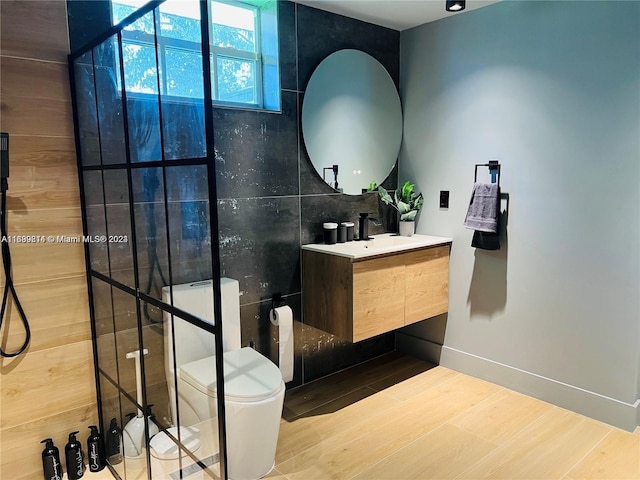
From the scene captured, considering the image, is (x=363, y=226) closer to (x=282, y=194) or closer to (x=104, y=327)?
(x=282, y=194)

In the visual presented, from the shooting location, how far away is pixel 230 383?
200 cm

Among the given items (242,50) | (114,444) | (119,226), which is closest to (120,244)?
(119,226)

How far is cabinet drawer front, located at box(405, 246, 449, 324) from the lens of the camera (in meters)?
2.91

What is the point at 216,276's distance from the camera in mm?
1432

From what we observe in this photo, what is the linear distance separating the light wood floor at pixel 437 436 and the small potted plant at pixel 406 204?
1.02 m

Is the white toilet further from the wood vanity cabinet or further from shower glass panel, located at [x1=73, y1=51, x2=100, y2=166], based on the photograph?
shower glass panel, located at [x1=73, y1=51, x2=100, y2=166]

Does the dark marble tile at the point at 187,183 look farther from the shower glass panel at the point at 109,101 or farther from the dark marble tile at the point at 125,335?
the dark marble tile at the point at 125,335

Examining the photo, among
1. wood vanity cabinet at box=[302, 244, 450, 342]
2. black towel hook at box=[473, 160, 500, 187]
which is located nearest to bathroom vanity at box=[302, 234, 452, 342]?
wood vanity cabinet at box=[302, 244, 450, 342]

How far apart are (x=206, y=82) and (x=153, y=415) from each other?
128 cm

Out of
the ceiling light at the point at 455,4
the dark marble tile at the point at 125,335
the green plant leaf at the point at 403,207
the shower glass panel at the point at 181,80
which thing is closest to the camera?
the shower glass panel at the point at 181,80

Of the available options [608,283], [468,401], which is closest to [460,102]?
[608,283]

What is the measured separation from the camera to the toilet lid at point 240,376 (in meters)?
1.58

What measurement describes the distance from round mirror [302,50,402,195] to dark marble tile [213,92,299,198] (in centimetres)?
14

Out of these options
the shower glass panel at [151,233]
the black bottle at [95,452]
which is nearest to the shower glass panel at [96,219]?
the shower glass panel at [151,233]
